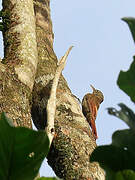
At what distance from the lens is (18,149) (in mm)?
549

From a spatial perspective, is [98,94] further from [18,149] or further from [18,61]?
[18,149]

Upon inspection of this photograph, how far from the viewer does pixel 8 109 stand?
6.95 ft

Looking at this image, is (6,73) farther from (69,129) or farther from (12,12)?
(12,12)

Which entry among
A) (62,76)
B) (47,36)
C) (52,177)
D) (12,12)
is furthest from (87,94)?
(52,177)

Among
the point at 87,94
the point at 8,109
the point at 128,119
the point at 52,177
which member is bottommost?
the point at 87,94

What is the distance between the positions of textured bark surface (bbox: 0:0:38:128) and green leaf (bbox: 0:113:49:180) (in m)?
1.51

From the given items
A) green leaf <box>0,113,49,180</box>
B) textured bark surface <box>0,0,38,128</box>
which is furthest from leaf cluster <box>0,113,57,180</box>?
textured bark surface <box>0,0,38,128</box>

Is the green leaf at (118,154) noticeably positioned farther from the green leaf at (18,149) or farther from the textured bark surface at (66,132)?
the textured bark surface at (66,132)

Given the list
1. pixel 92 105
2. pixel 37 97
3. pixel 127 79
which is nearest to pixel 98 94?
pixel 92 105

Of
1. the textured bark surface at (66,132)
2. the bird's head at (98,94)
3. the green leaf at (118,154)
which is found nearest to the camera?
the green leaf at (118,154)

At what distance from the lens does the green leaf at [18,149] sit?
0.54 metres

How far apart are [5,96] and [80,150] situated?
0.52 meters

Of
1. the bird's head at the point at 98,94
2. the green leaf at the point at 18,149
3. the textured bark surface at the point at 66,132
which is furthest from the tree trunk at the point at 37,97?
the green leaf at the point at 18,149

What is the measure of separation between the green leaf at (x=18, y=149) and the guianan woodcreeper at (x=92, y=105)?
86.2 inches
